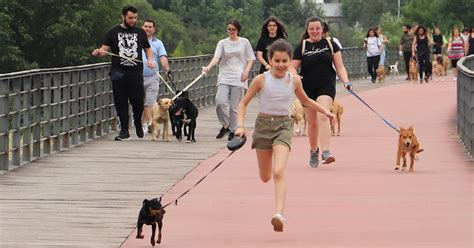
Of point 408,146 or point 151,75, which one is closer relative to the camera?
point 408,146

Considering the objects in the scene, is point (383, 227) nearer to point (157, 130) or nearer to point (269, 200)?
point (269, 200)

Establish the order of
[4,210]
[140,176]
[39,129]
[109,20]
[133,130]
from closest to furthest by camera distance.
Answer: [4,210], [140,176], [39,129], [133,130], [109,20]

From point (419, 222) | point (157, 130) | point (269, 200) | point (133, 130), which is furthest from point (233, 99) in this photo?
point (419, 222)

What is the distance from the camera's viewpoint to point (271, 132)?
561 inches

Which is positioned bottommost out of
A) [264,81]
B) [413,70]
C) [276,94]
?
[413,70]

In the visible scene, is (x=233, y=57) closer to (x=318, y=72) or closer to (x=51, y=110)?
(x=51, y=110)

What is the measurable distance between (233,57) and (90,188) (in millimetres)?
6839

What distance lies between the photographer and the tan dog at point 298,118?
25.4m

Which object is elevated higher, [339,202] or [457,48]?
[339,202]

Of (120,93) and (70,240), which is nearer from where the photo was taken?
(70,240)

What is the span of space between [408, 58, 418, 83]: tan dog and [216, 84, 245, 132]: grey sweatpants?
83.5ft

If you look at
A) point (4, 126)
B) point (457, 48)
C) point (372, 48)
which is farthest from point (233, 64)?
point (372, 48)

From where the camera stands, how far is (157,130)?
80.6 ft

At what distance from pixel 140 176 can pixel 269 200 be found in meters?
2.99
